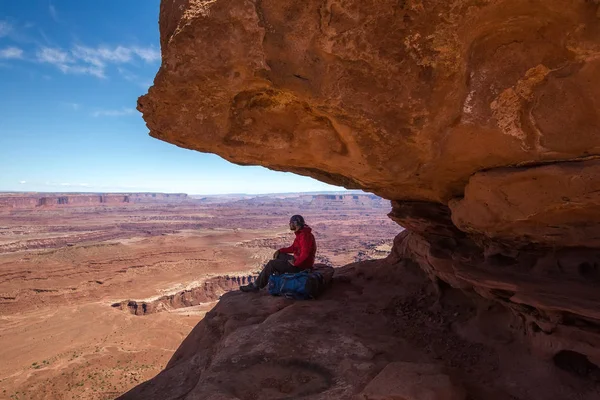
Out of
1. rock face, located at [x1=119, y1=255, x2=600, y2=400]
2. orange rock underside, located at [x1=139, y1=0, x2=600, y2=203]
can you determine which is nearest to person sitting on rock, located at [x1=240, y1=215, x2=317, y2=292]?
rock face, located at [x1=119, y1=255, x2=600, y2=400]

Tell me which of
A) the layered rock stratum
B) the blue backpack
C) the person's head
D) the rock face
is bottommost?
the rock face

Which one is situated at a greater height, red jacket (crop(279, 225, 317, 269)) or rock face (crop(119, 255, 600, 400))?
red jacket (crop(279, 225, 317, 269))

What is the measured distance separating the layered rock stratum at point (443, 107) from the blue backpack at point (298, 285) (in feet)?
8.60

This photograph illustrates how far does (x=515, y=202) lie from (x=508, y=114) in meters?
1.12

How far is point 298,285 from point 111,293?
25.5 m

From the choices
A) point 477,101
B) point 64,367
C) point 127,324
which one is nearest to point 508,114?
point 477,101

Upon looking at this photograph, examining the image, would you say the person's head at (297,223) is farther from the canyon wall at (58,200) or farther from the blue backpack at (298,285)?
the canyon wall at (58,200)

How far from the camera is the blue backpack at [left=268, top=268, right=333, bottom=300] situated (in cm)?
644

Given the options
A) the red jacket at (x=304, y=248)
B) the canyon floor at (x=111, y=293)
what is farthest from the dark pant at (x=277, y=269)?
the canyon floor at (x=111, y=293)

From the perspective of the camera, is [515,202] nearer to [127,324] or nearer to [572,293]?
[572,293]

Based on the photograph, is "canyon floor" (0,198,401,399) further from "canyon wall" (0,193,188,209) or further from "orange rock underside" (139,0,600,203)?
"canyon wall" (0,193,188,209)

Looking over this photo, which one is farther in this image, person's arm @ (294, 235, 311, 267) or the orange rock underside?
person's arm @ (294, 235, 311, 267)

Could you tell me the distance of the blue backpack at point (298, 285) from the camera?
21.1 feet

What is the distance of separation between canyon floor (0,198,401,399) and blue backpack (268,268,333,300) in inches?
335
